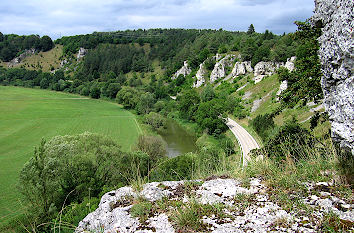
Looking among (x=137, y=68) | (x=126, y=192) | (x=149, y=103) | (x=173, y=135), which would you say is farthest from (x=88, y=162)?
(x=137, y=68)

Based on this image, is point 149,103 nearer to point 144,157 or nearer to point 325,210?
point 144,157

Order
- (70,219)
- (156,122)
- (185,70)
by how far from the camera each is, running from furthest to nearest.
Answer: (185,70), (156,122), (70,219)

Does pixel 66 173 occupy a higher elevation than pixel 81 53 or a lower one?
lower

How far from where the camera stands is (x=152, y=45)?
189000mm

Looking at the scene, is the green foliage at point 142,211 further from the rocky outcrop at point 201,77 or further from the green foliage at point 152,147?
the rocky outcrop at point 201,77

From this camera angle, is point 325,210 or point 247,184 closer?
point 325,210

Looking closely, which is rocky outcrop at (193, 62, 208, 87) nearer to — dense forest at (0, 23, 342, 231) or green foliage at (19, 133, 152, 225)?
dense forest at (0, 23, 342, 231)

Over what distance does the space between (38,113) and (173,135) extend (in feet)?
159

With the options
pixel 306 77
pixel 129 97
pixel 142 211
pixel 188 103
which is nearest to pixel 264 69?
pixel 188 103

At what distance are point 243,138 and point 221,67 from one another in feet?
174

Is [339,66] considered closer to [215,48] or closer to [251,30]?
[215,48]

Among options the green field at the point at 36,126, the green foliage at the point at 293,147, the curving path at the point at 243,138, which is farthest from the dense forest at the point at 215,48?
the green field at the point at 36,126

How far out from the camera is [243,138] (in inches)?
1753

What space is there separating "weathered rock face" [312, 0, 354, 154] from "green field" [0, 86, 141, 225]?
2801 cm
